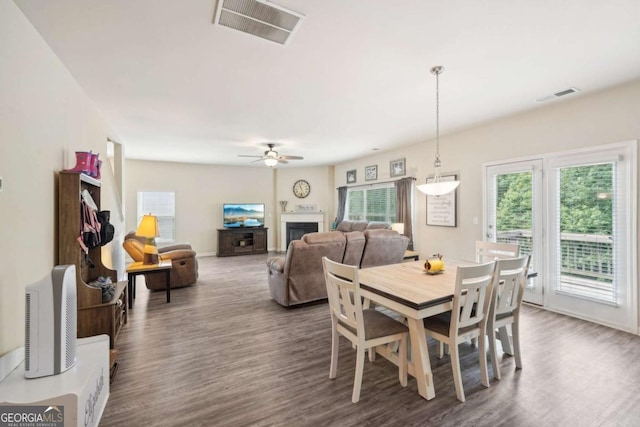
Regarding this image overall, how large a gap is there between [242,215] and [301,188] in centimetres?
212

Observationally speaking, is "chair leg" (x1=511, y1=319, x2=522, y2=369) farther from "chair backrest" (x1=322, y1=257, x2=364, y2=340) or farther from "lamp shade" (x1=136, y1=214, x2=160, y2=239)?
"lamp shade" (x1=136, y1=214, x2=160, y2=239)

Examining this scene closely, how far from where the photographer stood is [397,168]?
21.7ft

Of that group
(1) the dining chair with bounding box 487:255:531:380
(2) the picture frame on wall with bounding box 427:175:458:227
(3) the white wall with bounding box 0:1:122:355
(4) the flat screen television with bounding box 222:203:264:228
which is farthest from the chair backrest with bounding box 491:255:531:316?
(4) the flat screen television with bounding box 222:203:264:228

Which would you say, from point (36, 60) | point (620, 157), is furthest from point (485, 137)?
point (36, 60)

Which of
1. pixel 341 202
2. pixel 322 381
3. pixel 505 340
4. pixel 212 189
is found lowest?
pixel 322 381

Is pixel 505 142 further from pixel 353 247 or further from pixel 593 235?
pixel 353 247

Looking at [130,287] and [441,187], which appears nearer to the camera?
[441,187]

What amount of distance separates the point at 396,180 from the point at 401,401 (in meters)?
5.14

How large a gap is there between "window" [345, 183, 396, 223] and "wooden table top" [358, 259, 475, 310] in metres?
4.15

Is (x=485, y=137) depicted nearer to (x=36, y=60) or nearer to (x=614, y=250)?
(x=614, y=250)

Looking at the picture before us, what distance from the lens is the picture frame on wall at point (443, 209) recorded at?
5.19 m

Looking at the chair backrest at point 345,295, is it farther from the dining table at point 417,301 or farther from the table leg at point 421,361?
the table leg at point 421,361

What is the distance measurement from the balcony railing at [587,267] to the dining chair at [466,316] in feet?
7.78

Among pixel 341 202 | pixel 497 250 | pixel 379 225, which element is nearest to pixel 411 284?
pixel 497 250
